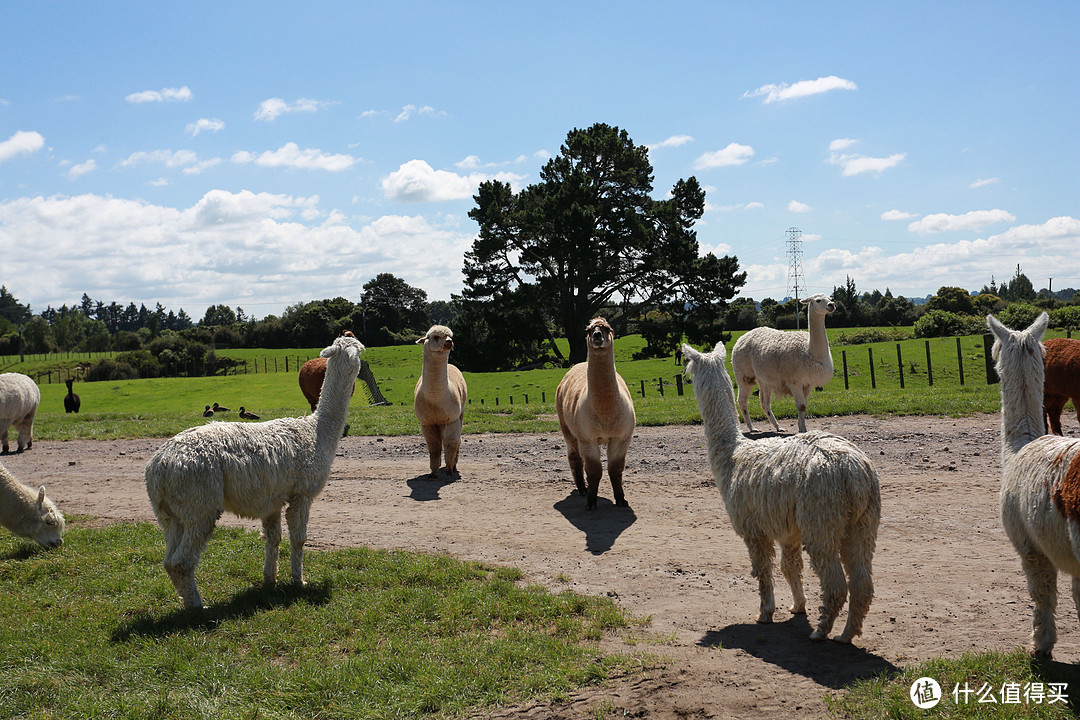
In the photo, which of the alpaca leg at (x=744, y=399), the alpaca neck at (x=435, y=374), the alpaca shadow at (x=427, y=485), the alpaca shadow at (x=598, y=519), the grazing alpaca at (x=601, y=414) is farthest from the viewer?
the alpaca leg at (x=744, y=399)

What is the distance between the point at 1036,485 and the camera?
4227 millimetres

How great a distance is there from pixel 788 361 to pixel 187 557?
11377mm

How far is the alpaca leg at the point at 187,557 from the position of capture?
5.59m

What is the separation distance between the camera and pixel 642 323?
1576 inches

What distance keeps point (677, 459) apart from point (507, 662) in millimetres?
7783

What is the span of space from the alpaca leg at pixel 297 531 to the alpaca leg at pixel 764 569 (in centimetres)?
388

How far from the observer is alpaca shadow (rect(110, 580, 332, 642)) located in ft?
17.8

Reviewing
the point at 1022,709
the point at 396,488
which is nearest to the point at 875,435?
the point at 396,488

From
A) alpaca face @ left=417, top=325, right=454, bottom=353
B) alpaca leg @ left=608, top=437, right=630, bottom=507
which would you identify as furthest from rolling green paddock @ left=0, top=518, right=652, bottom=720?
alpaca face @ left=417, top=325, right=454, bottom=353

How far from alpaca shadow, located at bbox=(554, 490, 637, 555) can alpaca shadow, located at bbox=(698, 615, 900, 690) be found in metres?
2.36

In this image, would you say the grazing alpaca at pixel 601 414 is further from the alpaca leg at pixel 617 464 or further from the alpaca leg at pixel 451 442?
the alpaca leg at pixel 451 442

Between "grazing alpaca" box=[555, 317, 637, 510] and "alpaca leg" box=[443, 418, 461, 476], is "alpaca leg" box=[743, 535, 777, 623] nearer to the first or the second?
"grazing alpaca" box=[555, 317, 637, 510]

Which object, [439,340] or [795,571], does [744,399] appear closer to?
[439,340]

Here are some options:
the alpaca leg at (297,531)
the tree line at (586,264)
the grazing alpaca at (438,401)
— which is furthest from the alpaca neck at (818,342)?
the tree line at (586,264)
